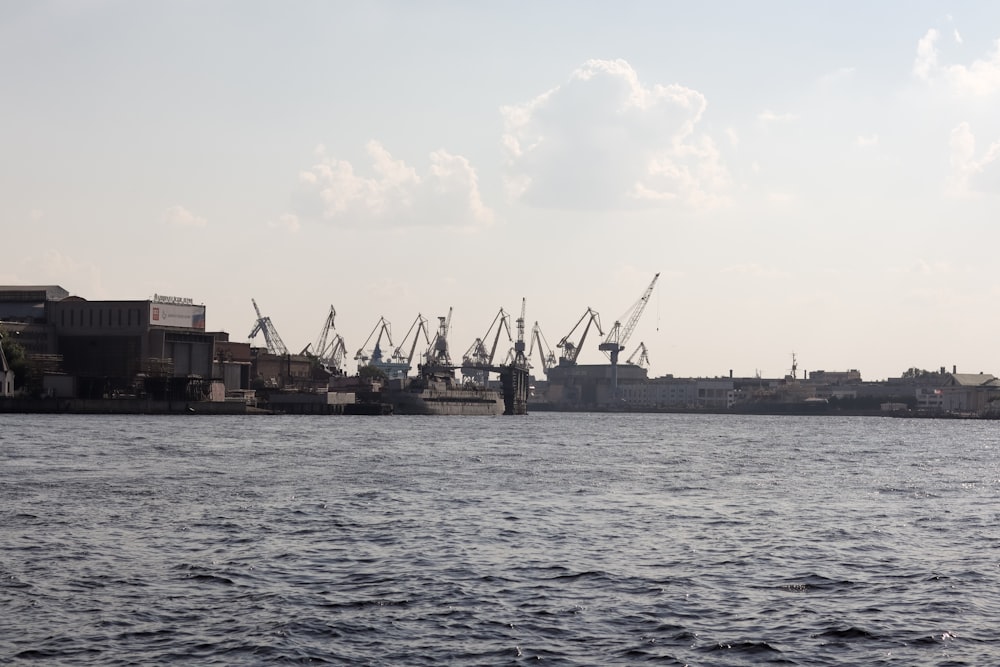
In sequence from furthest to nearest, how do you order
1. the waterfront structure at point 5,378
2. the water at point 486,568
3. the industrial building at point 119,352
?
the industrial building at point 119,352, the waterfront structure at point 5,378, the water at point 486,568

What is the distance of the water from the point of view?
81.0ft

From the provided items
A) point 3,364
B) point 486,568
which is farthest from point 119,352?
point 486,568

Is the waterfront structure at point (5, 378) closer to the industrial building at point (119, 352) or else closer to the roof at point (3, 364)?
the roof at point (3, 364)

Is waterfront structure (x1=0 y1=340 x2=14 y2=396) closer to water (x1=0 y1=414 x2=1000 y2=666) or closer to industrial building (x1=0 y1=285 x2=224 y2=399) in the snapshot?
industrial building (x1=0 y1=285 x2=224 y2=399)

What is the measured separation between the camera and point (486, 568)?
33.7 metres

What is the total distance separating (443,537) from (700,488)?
2303 cm

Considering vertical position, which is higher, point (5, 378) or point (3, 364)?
point (3, 364)

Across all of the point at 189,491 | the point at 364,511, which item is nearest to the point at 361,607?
the point at 364,511

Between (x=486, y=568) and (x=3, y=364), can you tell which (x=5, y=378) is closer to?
(x=3, y=364)

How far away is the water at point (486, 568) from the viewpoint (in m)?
24.7

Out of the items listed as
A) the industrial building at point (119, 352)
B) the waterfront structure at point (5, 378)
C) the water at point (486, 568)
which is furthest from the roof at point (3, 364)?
the water at point (486, 568)

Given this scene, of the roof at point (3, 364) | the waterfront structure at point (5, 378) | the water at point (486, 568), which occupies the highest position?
the roof at point (3, 364)

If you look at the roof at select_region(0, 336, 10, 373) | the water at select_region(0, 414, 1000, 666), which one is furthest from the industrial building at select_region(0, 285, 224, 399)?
the water at select_region(0, 414, 1000, 666)

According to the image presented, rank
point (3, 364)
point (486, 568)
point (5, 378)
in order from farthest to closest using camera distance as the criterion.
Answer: point (3, 364) < point (5, 378) < point (486, 568)
